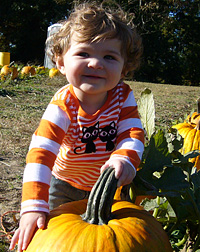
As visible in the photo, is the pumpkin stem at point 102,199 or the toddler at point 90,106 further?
the toddler at point 90,106

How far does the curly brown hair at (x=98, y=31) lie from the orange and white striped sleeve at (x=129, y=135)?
25cm

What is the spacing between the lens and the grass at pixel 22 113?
3.14m

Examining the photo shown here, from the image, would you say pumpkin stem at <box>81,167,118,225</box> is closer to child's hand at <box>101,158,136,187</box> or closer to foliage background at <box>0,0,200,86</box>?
child's hand at <box>101,158,136,187</box>

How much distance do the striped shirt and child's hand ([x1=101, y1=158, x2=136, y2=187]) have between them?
0.05 m

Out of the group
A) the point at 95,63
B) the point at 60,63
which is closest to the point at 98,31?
the point at 95,63

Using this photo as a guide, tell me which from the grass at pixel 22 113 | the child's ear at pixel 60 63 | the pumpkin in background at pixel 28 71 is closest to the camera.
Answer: the child's ear at pixel 60 63

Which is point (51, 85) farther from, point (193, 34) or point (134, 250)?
point (193, 34)

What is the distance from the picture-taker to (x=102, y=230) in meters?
1.29

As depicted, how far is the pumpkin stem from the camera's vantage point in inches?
51.6

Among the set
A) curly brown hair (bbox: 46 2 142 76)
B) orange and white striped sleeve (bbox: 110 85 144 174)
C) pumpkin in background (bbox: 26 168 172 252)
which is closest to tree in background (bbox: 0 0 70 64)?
curly brown hair (bbox: 46 2 142 76)

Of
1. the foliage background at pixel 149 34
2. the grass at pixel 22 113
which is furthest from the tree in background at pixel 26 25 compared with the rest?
the grass at pixel 22 113

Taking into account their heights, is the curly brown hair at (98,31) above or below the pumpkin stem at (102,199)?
above

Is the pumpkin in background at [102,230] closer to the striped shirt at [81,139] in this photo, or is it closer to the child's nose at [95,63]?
the striped shirt at [81,139]

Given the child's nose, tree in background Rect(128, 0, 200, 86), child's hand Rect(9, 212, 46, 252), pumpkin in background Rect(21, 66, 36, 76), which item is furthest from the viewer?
tree in background Rect(128, 0, 200, 86)
